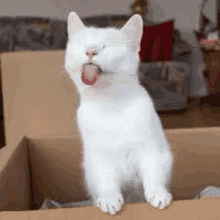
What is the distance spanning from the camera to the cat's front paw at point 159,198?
354 millimetres

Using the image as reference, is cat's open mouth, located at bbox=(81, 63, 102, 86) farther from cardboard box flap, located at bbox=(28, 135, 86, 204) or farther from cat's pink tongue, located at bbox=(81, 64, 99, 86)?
cardboard box flap, located at bbox=(28, 135, 86, 204)

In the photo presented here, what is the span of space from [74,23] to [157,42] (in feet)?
1.00

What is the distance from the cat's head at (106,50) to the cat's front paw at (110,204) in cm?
20

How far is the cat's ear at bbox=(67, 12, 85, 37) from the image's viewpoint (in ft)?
1.41

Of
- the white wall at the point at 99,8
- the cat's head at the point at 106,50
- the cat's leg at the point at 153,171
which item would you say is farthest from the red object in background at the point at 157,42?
the cat's leg at the point at 153,171

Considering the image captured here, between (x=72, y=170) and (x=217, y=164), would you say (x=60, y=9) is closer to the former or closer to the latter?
(x=72, y=170)

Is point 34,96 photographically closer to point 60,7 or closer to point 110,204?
point 60,7

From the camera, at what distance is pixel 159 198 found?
0.37 metres

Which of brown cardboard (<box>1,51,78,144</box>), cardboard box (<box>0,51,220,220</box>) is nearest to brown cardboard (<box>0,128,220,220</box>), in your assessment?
cardboard box (<box>0,51,220,220</box>)

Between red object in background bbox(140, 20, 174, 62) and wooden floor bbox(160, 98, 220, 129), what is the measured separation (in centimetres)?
20

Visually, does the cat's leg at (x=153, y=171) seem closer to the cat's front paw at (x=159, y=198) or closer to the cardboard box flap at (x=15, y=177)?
the cat's front paw at (x=159, y=198)

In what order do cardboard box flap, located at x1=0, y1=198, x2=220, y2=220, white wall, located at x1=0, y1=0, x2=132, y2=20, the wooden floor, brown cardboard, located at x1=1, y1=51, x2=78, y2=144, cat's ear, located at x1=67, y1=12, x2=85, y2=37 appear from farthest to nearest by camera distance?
the wooden floor
brown cardboard, located at x1=1, y1=51, x2=78, y2=144
white wall, located at x1=0, y1=0, x2=132, y2=20
cat's ear, located at x1=67, y1=12, x2=85, y2=37
cardboard box flap, located at x1=0, y1=198, x2=220, y2=220

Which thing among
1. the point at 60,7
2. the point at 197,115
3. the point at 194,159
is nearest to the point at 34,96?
the point at 60,7

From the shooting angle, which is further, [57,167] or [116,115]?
[57,167]
